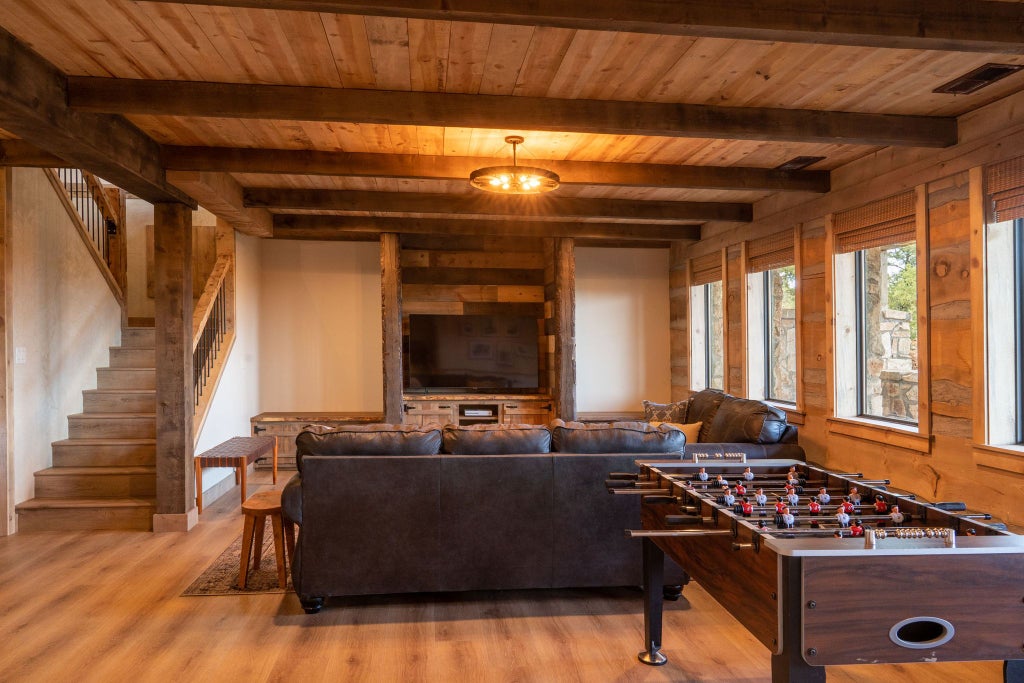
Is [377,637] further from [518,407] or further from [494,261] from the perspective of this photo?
[494,261]

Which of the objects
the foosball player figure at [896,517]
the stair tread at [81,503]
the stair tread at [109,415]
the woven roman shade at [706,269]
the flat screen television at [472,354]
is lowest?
the stair tread at [81,503]

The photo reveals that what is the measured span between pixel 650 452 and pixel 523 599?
106 centimetres

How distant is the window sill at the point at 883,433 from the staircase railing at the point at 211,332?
202 inches

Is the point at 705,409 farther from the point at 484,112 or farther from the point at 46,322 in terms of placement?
the point at 46,322

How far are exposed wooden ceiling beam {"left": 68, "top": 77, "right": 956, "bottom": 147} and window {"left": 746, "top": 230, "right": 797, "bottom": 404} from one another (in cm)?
193

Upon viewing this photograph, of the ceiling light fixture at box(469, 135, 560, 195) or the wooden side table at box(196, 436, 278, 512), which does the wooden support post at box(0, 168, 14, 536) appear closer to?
the wooden side table at box(196, 436, 278, 512)

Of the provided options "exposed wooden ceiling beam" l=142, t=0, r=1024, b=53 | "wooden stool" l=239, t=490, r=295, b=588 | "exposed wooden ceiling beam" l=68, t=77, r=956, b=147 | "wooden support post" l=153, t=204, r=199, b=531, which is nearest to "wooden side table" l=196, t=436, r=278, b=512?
"wooden support post" l=153, t=204, r=199, b=531

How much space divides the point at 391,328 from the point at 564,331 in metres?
1.84

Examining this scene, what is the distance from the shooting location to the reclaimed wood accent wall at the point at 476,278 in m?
7.74

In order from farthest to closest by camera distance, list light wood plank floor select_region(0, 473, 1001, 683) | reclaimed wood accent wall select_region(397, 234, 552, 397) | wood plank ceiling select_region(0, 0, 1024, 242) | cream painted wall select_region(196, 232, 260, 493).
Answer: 1. reclaimed wood accent wall select_region(397, 234, 552, 397)
2. cream painted wall select_region(196, 232, 260, 493)
3. light wood plank floor select_region(0, 473, 1001, 683)
4. wood plank ceiling select_region(0, 0, 1024, 242)

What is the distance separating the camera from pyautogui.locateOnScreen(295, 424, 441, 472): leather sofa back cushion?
329cm

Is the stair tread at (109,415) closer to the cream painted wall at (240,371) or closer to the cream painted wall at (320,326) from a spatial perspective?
the cream painted wall at (240,371)

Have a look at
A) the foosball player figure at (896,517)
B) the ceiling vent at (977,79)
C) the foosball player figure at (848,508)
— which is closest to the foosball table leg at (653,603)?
the foosball player figure at (848,508)

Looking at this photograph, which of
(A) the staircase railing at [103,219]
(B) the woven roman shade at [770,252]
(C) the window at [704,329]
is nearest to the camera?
(B) the woven roman shade at [770,252]
